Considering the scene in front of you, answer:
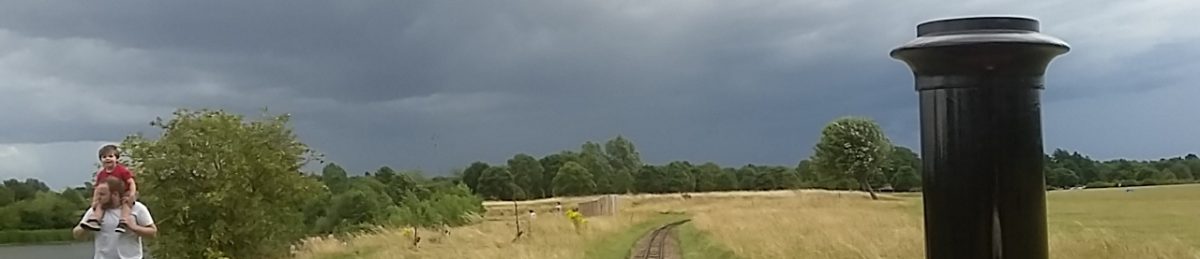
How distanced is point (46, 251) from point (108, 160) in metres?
67.3

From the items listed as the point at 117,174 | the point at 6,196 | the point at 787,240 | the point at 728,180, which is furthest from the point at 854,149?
the point at 117,174

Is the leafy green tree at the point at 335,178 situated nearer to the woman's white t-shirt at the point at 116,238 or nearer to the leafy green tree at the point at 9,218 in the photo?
the leafy green tree at the point at 9,218

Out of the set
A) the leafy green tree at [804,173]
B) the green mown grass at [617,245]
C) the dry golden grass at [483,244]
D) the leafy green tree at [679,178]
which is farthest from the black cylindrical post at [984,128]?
the leafy green tree at [679,178]

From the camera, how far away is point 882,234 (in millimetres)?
14625

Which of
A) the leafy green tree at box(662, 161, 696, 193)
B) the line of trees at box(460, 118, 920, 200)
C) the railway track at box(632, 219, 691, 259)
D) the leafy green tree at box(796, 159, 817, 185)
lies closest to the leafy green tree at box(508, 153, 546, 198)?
the line of trees at box(460, 118, 920, 200)

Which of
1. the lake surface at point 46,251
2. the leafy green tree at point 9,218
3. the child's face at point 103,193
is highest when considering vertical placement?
the child's face at point 103,193

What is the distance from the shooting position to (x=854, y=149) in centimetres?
6956

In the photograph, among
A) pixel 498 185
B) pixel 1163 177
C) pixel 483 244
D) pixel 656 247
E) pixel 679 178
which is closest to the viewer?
pixel 483 244

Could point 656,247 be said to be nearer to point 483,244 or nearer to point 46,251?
point 483,244

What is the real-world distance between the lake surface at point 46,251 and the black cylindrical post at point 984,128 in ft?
198

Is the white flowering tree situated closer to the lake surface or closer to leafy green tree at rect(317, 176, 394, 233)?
leafy green tree at rect(317, 176, 394, 233)

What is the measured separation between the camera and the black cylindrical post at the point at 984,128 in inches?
64.7

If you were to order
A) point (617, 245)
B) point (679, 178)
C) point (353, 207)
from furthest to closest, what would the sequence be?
point (679, 178) < point (353, 207) < point (617, 245)

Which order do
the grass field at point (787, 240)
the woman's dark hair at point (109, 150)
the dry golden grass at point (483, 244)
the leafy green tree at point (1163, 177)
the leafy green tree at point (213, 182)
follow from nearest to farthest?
the woman's dark hair at point (109, 150) → the grass field at point (787, 240) → the dry golden grass at point (483, 244) → the leafy green tree at point (213, 182) → the leafy green tree at point (1163, 177)
